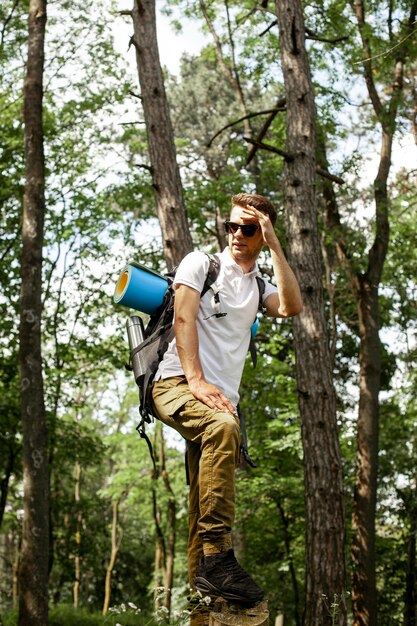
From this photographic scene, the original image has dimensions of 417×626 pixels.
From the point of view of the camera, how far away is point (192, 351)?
160 inches

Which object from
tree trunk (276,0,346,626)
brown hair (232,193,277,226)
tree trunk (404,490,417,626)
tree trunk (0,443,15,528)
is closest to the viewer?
brown hair (232,193,277,226)

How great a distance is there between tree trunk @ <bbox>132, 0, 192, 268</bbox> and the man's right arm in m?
4.21

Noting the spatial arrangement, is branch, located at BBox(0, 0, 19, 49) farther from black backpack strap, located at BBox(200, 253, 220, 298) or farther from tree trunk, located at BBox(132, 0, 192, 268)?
black backpack strap, located at BBox(200, 253, 220, 298)

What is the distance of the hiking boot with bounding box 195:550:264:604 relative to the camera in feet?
12.0

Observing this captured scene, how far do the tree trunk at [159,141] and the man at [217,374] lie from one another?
3.96 m

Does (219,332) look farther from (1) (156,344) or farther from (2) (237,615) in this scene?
(2) (237,615)

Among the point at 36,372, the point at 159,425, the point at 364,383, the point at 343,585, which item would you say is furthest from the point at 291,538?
the point at 343,585

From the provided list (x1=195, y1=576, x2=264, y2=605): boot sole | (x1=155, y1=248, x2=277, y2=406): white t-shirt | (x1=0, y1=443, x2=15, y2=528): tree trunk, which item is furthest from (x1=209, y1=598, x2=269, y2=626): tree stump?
(x1=0, y1=443, x2=15, y2=528): tree trunk

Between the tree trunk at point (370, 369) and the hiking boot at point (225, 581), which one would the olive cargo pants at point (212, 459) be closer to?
the hiking boot at point (225, 581)

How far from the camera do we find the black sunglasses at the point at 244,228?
441 cm

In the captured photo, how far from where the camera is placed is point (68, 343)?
73.5ft

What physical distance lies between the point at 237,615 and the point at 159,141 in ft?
21.6

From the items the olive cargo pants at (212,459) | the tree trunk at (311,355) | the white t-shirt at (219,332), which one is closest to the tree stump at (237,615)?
the olive cargo pants at (212,459)

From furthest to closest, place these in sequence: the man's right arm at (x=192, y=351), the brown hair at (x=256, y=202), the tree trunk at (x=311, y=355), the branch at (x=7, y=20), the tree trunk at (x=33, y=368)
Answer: the branch at (x=7, y=20) → the tree trunk at (x=33, y=368) → the tree trunk at (x=311, y=355) → the brown hair at (x=256, y=202) → the man's right arm at (x=192, y=351)
